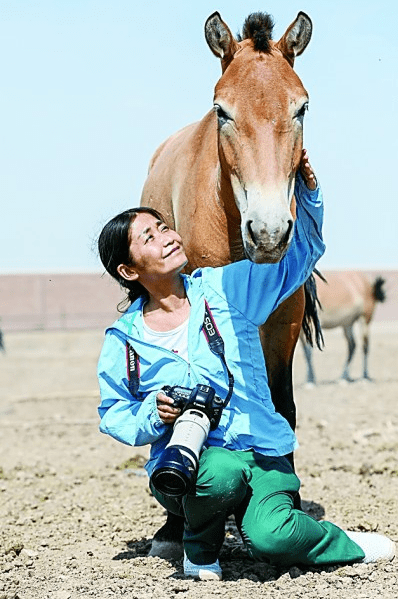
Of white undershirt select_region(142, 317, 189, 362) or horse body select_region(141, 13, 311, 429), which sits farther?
white undershirt select_region(142, 317, 189, 362)

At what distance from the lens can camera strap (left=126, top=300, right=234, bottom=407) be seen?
3701 mm

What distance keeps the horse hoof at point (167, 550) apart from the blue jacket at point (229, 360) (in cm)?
58

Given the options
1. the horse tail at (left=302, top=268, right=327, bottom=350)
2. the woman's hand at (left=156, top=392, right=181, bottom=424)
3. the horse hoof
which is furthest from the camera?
the horse tail at (left=302, top=268, right=327, bottom=350)

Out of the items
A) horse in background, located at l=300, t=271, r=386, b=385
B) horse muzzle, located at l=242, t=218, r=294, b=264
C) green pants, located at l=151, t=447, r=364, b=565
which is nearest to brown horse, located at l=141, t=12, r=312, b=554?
horse muzzle, located at l=242, t=218, r=294, b=264

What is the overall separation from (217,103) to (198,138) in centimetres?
116

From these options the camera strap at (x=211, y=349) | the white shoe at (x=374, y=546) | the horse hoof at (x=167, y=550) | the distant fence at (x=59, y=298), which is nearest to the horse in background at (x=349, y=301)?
the horse hoof at (x=167, y=550)

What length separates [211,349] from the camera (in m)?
3.71

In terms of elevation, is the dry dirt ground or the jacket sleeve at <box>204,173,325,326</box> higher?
the jacket sleeve at <box>204,173,325,326</box>

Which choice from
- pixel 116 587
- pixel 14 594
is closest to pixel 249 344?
pixel 116 587

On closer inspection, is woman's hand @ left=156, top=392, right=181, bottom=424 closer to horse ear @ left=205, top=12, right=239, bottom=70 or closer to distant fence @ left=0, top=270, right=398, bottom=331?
horse ear @ left=205, top=12, right=239, bottom=70

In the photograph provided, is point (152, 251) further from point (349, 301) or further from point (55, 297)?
point (55, 297)

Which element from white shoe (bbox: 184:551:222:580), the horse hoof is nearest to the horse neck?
the horse hoof

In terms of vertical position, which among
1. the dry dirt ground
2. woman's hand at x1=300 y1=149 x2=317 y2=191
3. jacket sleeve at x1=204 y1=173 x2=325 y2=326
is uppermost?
woman's hand at x1=300 y1=149 x2=317 y2=191

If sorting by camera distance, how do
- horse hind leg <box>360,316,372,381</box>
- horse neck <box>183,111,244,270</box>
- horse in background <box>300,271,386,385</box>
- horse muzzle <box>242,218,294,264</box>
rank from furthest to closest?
horse in background <box>300,271,386,385</box> < horse hind leg <box>360,316,372,381</box> < horse neck <box>183,111,244,270</box> < horse muzzle <box>242,218,294,264</box>
